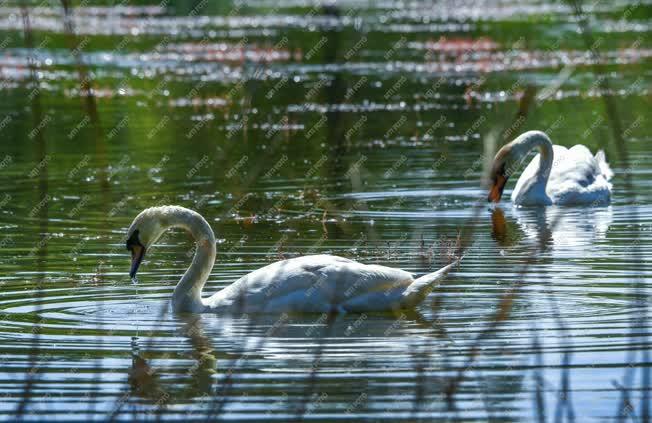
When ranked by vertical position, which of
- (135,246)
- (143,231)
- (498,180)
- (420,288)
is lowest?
(420,288)

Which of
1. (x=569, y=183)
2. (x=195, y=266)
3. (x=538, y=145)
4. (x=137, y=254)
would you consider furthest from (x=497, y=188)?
(x=137, y=254)

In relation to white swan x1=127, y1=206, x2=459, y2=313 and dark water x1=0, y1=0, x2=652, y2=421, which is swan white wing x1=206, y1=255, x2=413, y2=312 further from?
dark water x1=0, y1=0, x2=652, y2=421

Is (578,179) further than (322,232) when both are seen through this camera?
Yes

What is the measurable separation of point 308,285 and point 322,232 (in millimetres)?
4254

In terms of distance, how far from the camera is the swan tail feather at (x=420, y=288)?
33.5ft

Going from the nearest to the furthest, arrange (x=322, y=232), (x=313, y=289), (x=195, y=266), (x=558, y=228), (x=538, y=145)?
(x=313, y=289) → (x=195, y=266) → (x=322, y=232) → (x=558, y=228) → (x=538, y=145)

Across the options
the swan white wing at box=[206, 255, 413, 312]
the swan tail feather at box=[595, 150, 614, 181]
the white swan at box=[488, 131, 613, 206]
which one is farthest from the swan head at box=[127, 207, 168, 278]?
the swan tail feather at box=[595, 150, 614, 181]

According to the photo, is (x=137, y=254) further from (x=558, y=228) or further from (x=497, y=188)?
(x=497, y=188)

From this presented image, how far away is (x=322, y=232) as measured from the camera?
47.6 feet

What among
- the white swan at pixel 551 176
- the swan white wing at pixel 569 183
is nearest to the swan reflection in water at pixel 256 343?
the white swan at pixel 551 176

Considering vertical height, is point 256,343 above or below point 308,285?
below

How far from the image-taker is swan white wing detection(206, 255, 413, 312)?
1024 centimetres

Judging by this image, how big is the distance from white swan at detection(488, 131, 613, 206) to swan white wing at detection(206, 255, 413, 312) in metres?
6.33

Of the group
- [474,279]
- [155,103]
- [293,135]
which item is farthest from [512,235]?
[155,103]
